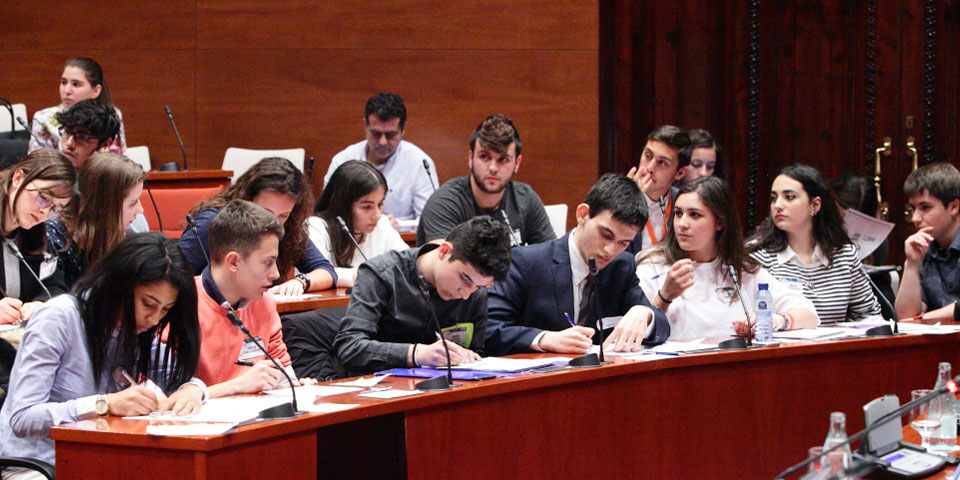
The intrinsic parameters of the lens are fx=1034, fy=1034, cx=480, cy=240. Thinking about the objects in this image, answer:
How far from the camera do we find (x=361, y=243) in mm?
4531

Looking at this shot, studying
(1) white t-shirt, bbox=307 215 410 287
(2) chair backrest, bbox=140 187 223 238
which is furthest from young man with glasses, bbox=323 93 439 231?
(1) white t-shirt, bbox=307 215 410 287

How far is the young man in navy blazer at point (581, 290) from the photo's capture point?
10.4ft

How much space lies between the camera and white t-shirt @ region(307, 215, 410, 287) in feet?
14.2

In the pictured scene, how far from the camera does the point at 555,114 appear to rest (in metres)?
6.50

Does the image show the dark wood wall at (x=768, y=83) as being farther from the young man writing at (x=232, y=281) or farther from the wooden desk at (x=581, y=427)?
the young man writing at (x=232, y=281)

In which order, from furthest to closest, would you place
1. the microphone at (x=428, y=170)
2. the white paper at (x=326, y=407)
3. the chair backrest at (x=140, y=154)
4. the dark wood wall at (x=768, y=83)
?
the dark wood wall at (x=768, y=83) → the chair backrest at (x=140, y=154) → the microphone at (x=428, y=170) → the white paper at (x=326, y=407)

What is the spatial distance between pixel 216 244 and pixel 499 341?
962mm

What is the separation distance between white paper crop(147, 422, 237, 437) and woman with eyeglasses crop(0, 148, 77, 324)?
1407 mm

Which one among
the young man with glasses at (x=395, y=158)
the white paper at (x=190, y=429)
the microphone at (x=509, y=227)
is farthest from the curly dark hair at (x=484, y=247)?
the young man with glasses at (x=395, y=158)

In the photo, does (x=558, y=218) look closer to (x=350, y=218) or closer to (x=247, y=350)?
(x=350, y=218)

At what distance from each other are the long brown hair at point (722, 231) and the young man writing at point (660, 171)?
3.04 ft

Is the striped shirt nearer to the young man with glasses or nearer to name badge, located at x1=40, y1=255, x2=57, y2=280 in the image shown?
the young man with glasses

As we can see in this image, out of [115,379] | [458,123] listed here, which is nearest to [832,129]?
[458,123]

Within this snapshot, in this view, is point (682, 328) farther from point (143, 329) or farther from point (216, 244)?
point (143, 329)
